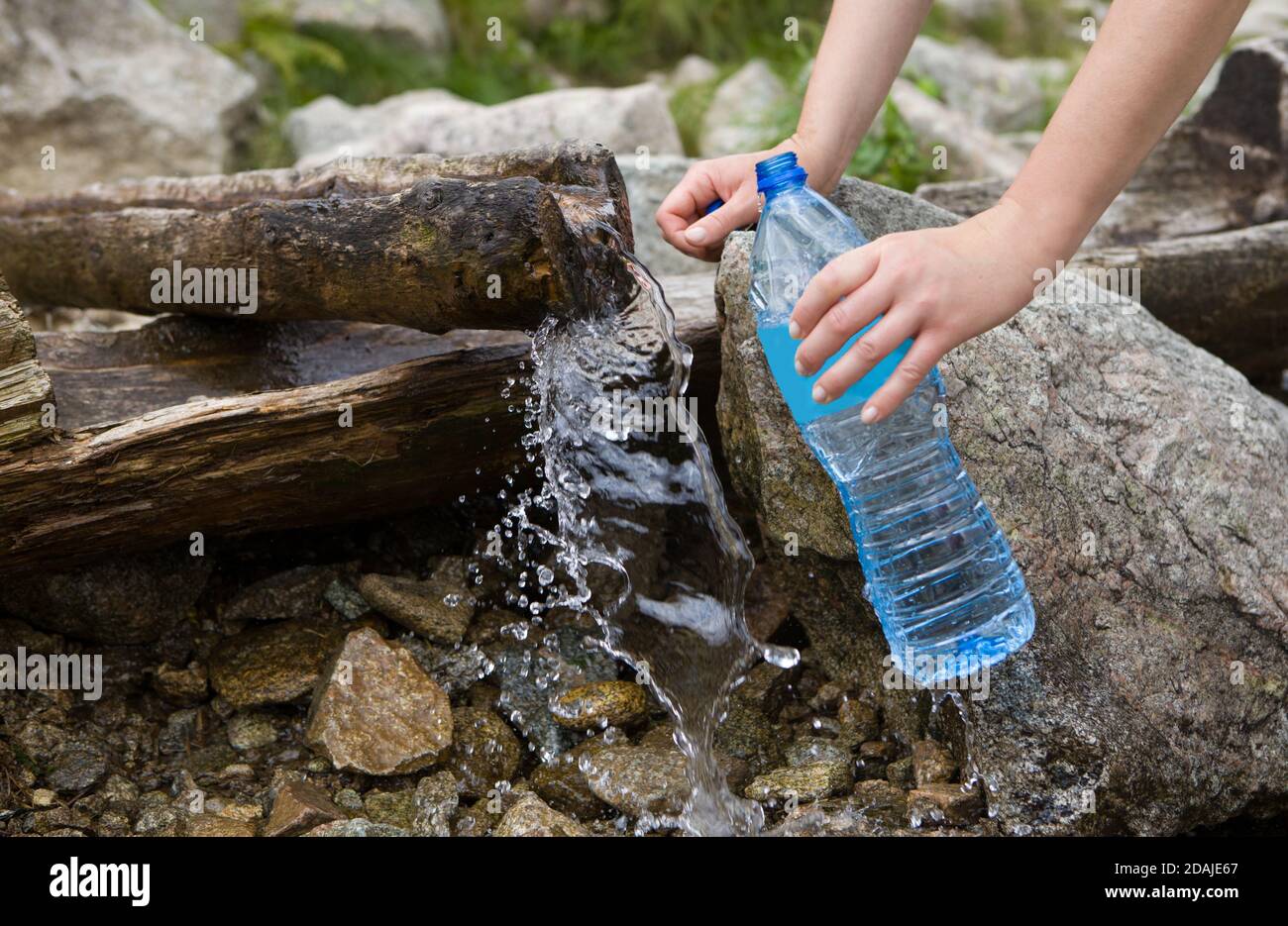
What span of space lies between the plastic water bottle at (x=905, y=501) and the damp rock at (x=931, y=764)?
22 centimetres

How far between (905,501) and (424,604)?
4.44 feet

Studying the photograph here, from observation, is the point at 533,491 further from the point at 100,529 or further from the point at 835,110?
the point at 835,110

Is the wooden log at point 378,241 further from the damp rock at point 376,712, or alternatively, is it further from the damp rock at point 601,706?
the damp rock at point 601,706

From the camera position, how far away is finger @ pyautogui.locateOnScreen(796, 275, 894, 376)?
1.73 meters

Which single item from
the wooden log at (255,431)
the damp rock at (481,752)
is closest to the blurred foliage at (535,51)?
the wooden log at (255,431)

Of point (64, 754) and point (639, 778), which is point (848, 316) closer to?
point (639, 778)

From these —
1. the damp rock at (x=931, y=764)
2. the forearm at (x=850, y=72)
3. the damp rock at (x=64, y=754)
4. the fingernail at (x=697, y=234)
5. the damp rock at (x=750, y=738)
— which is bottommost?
the damp rock at (x=64, y=754)

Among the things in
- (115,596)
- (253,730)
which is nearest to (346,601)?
(253,730)

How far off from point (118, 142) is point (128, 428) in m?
4.71

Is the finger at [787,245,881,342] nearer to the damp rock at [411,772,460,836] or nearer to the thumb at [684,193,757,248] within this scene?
the thumb at [684,193,757,248]

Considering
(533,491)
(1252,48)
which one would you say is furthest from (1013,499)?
(1252,48)

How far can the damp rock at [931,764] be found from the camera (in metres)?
2.67

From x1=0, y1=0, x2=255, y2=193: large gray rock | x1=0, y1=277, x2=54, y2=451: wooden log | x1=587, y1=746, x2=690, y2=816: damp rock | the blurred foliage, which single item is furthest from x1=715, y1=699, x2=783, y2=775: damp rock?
the blurred foliage

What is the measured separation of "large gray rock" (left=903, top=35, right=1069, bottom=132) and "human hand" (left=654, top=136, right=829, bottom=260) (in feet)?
19.8
